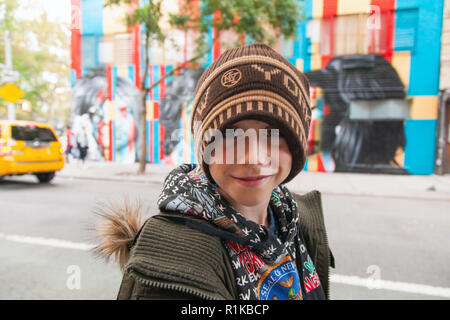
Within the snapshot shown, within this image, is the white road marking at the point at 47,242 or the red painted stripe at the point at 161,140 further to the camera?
the red painted stripe at the point at 161,140

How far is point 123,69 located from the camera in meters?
13.1

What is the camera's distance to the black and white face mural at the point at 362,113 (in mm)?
10602

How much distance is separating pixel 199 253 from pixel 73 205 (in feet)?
19.0


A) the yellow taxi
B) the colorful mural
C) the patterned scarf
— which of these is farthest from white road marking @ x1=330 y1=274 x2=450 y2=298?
the colorful mural

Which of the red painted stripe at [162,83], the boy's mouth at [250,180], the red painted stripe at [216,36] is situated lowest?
the boy's mouth at [250,180]

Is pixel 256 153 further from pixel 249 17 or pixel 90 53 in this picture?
pixel 90 53

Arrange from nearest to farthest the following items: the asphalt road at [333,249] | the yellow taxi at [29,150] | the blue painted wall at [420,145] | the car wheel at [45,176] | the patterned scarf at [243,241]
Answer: the patterned scarf at [243,241] → the asphalt road at [333,249] → the yellow taxi at [29,150] → the car wheel at [45,176] → the blue painted wall at [420,145]

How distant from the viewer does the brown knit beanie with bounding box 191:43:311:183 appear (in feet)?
2.86

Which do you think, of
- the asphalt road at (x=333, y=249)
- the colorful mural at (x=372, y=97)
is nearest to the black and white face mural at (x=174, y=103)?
the colorful mural at (x=372, y=97)

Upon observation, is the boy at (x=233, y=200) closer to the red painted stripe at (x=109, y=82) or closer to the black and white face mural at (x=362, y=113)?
the black and white face mural at (x=362, y=113)

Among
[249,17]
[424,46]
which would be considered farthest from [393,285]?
[424,46]
